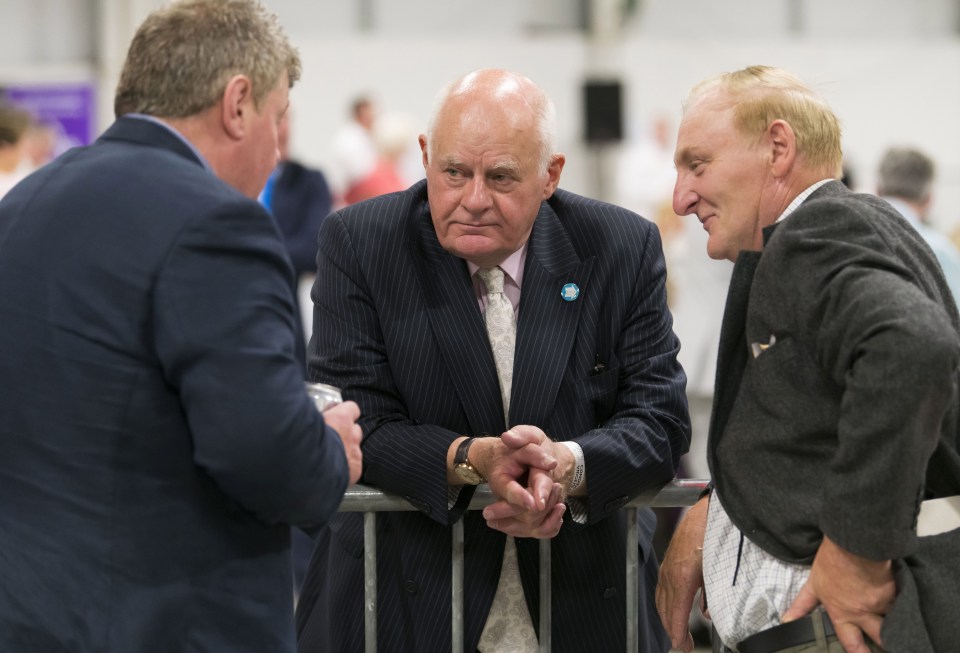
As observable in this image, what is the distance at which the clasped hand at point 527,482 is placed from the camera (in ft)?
7.91

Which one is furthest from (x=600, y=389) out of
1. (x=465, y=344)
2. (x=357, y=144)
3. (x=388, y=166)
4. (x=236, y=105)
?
(x=357, y=144)

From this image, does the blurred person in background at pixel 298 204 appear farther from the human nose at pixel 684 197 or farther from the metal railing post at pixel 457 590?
the human nose at pixel 684 197

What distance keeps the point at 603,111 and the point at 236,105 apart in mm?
11331

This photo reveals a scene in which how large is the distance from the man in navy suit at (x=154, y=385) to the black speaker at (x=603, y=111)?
37.0 ft

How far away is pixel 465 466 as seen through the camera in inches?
98.4

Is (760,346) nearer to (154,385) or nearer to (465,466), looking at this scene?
(465,466)

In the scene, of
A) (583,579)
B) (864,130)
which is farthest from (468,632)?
(864,130)

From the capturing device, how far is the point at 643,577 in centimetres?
279

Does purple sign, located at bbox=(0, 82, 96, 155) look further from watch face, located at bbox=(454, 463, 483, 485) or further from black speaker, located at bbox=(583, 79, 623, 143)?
watch face, located at bbox=(454, 463, 483, 485)

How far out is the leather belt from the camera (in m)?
2.14

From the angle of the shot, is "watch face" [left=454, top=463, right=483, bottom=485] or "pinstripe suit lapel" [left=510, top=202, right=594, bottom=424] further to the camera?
"pinstripe suit lapel" [left=510, top=202, right=594, bottom=424]

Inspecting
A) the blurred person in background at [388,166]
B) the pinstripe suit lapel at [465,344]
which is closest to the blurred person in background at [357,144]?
the blurred person in background at [388,166]

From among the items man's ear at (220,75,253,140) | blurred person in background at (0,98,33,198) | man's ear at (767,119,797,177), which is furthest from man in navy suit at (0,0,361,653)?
blurred person in background at (0,98,33,198)

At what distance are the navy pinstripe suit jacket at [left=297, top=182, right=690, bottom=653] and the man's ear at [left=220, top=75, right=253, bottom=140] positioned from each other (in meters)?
0.64
